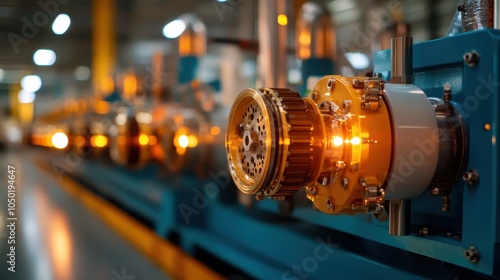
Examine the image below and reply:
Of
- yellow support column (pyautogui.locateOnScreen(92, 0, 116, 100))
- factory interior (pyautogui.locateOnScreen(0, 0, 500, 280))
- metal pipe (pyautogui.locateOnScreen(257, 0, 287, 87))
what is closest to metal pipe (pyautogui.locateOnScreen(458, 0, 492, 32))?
factory interior (pyautogui.locateOnScreen(0, 0, 500, 280))

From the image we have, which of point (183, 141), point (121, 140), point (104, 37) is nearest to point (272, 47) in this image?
point (183, 141)

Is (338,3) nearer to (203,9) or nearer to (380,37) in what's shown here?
(203,9)

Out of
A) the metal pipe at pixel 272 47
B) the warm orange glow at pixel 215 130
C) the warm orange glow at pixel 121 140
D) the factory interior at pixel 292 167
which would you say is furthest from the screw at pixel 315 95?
the warm orange glow at pixel 121 140

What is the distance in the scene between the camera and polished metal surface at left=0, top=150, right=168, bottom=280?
6.19ft

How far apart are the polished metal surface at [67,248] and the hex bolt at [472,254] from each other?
1240 mm

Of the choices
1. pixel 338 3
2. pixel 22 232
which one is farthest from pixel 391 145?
pixel 338 3

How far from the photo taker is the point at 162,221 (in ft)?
7.16

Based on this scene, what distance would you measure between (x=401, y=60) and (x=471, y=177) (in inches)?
9.3

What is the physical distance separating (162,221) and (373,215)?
4.35 feet

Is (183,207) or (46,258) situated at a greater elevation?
(183,207)

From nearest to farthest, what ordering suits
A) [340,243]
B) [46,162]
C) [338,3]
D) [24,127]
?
[340,243], [338,3], [46,162], [24,127]

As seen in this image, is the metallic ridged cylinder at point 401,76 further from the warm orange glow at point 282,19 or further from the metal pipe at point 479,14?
the warm orange glow at point 282,19

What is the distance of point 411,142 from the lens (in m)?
0.86

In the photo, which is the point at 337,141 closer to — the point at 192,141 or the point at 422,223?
the point at 422,223
